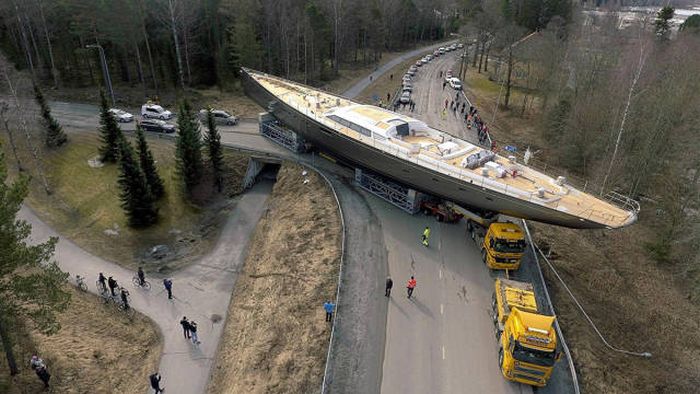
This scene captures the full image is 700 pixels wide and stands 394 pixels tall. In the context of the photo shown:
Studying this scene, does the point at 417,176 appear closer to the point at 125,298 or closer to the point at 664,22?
the point at 125,298

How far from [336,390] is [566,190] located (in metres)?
12.6

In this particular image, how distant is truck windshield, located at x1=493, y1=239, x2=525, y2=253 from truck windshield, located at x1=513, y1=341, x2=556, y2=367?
4.87 meters

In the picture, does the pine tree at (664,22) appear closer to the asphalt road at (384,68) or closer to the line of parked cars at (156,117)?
the asphalt road at (384,68)

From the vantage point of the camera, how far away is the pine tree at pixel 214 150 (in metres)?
24.2

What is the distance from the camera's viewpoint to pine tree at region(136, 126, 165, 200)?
22.5m

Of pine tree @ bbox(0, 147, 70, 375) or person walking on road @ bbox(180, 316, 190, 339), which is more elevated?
pine tree @ bbox(0, 147, 70, 375)

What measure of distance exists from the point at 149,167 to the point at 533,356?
21355 mm

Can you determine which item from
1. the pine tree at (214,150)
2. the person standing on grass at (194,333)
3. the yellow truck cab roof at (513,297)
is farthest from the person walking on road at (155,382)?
the pine tree at (214,150)

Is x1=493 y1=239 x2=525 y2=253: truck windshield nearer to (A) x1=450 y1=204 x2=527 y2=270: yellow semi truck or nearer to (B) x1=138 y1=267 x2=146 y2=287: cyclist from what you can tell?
(A) x1=450 y1=204 x2=527 y2=270: yellow semi truck

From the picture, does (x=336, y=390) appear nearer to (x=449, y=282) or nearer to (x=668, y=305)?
(x=449, y=282)

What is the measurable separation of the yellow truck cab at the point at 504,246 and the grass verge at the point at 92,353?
13253 millimetres

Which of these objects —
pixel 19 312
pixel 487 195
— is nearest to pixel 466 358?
pixel 487 195

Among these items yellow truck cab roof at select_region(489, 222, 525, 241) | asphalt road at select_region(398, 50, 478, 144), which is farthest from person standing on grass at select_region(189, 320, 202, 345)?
asphalt road at select_region(398, 50, 478, 144)

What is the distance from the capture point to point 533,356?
1100 cm
